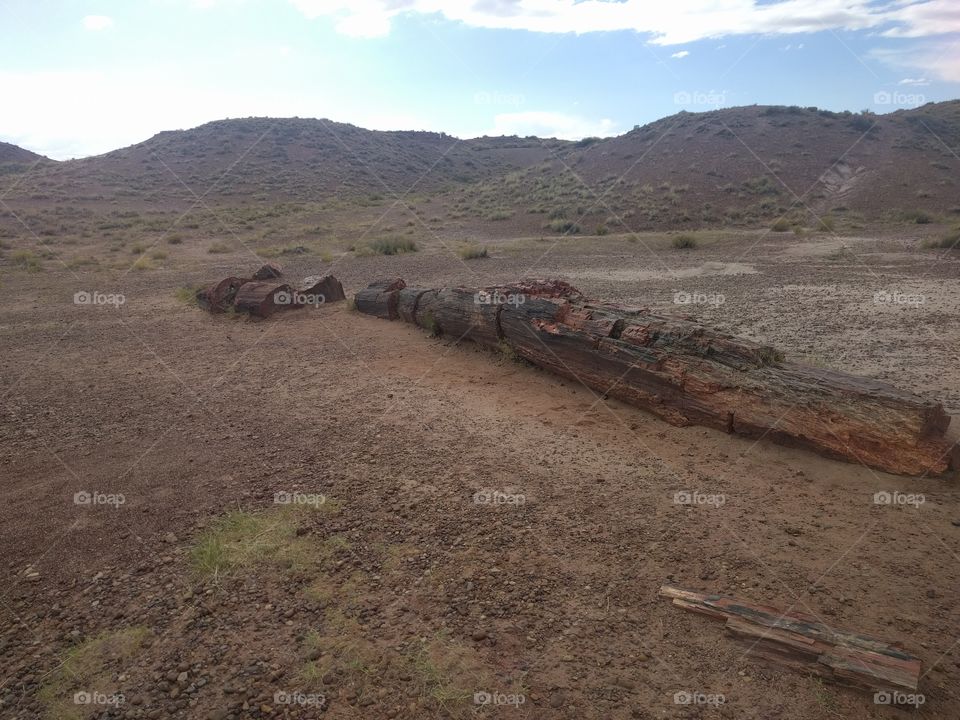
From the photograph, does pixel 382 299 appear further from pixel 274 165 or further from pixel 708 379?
pixel 274 165

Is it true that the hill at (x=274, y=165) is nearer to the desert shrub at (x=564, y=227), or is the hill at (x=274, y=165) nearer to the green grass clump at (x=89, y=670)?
the desert shrub at (x=564, y=227)

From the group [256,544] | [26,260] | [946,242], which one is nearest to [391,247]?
[26,260]

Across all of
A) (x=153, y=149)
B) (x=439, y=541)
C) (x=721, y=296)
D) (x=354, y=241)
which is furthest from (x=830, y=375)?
(x=153, y=149)

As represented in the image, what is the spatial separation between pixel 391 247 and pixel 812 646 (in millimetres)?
19730

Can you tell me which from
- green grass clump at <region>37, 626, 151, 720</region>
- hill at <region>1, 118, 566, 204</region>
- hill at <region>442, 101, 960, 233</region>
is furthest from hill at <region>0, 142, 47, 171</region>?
green grass clump at <region>37, 626, 151, 720</region>

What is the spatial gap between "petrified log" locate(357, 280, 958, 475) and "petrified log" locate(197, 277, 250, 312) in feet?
20.9

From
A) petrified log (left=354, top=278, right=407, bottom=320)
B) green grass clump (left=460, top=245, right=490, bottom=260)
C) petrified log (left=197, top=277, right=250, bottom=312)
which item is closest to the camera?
petrified log (left=354, top=278, right=407, bottom=320)

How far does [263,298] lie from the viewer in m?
12.1

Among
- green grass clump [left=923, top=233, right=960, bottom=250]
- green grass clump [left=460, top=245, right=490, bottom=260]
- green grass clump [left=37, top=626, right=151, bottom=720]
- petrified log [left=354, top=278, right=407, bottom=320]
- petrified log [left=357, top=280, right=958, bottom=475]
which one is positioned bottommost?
green grass clump [left=37, top=626, right=151, bottom=720]

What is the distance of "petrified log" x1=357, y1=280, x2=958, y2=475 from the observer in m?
5.04

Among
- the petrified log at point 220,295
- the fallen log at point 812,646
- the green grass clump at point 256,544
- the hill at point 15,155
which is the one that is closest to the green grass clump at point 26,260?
the petrified log at point 220,295

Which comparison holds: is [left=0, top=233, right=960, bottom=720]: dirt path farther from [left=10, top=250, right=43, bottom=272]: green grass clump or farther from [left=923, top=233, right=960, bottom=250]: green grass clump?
[left=10, top=250, right=43, bottom=272]: green grass clump

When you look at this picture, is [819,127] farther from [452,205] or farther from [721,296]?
[721,296]

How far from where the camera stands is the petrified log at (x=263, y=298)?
474 inches
